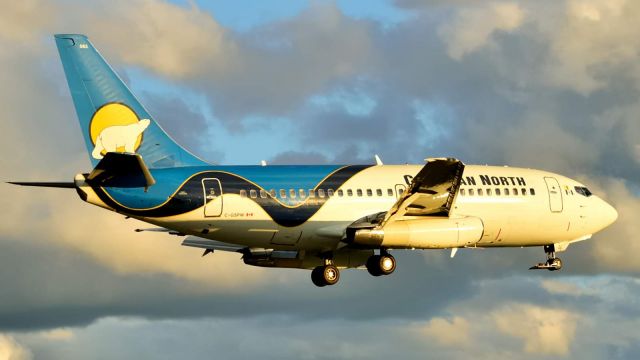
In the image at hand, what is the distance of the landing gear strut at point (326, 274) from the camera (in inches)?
2232

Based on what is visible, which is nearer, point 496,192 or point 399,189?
point 399,189

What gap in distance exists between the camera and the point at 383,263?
5547 cm

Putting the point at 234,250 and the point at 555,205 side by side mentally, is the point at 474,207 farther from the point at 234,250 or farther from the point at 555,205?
the point at 234,250

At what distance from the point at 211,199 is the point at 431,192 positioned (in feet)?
32.5

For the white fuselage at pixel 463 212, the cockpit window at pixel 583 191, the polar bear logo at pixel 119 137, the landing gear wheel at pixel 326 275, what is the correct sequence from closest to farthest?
the polar bear logo at pixel 119 137 < the white fuselage at pixel 463 212 < the landing gear wheel at pixel 326 275 < the cockpit window at pixel 583 191

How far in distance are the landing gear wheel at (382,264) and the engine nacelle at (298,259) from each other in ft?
5.83

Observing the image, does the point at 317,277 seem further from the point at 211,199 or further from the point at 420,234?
the point at 211,199

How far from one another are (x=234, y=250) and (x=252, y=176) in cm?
741

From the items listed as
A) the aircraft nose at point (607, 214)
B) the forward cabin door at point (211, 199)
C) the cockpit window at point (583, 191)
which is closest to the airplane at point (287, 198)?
the forward cabin door at point (211, 199)

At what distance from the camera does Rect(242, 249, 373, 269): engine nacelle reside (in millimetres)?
57438

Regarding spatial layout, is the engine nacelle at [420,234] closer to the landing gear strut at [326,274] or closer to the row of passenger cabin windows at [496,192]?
the row of passenger cabin windows at [496,192]

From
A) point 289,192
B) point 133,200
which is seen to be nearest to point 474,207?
point 289,192

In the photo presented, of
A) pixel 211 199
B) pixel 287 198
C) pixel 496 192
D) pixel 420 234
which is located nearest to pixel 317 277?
pixel 287 198

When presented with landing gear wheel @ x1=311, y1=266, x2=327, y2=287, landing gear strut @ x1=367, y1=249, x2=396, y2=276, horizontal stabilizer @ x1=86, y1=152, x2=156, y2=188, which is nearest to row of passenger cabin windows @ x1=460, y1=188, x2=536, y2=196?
landing gear strut @ x1=367, y1=249, x2=396, y2=276
